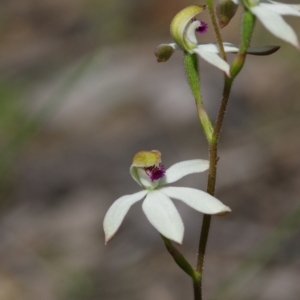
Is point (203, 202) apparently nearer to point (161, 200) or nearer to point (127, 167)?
point (161, 200)

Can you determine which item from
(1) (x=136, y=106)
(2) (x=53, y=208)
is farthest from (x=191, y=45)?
(1) (x=136, y=106)

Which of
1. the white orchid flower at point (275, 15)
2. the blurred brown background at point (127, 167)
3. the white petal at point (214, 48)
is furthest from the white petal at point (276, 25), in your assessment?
the blurred brown background at point (127, 167)

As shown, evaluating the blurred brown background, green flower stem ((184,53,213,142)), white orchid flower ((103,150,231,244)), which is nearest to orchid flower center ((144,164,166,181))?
white orchid flower ((103,150,231,244))

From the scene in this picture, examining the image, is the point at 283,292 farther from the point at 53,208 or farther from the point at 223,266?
the point at 53,208

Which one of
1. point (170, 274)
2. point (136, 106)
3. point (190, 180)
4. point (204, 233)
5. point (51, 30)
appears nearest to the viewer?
point (204, 233)

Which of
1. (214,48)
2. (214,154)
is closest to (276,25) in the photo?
(214,48)

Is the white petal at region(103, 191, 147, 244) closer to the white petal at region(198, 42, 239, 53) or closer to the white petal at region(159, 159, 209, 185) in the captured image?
the white petal at region(159, 159, 209, 185)

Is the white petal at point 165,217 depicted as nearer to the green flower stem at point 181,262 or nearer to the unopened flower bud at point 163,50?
the green flower stem at point 181,262
